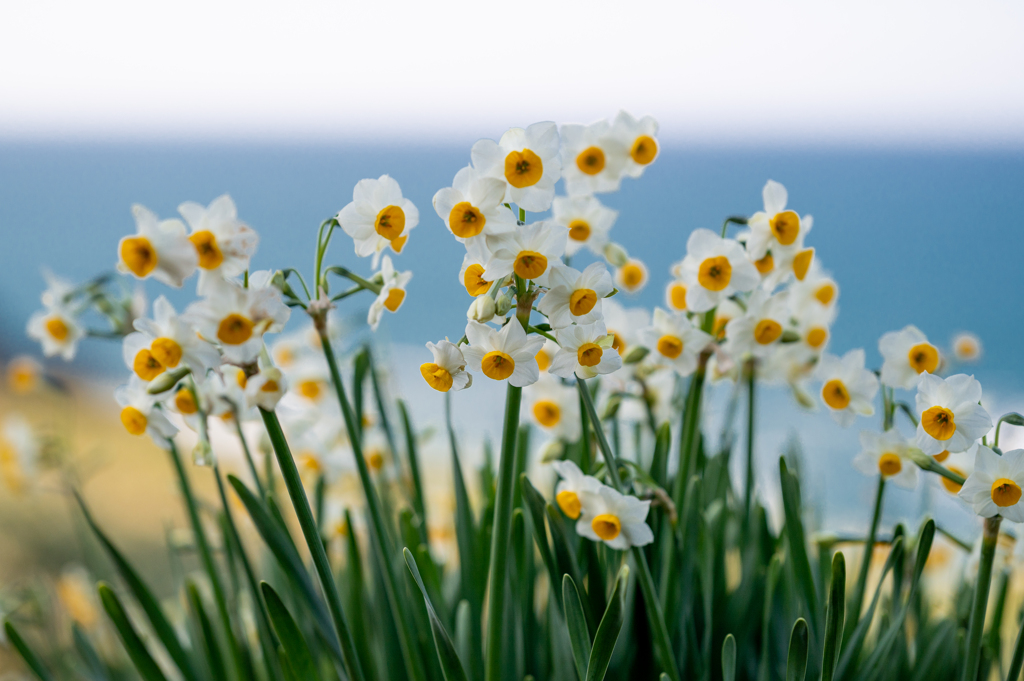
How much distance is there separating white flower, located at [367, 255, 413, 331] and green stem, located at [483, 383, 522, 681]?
0.11 meters

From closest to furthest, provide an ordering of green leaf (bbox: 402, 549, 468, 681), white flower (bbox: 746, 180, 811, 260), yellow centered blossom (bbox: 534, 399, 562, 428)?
green leaf (bbox: 402, 549, 468, 681)
white flower (bbox: 746, 180, 811, 260)
yellow centered blossom (bbox: 534, 399, 562, 428)

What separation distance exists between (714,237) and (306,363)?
67cm

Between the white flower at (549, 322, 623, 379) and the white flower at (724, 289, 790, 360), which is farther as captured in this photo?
the white flower at (724, 289, 790, 360)

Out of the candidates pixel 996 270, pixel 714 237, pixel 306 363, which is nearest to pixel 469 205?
pixel 714 237

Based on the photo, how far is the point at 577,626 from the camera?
1.72ft

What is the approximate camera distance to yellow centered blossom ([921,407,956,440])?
1.62 ft

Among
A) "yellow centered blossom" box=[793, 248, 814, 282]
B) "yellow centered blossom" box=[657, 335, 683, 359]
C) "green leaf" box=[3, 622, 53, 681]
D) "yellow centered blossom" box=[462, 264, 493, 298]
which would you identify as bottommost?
"green leaf" box=[3, 622, 53, 681]

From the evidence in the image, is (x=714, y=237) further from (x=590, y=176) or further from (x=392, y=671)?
(x=392, y=671)

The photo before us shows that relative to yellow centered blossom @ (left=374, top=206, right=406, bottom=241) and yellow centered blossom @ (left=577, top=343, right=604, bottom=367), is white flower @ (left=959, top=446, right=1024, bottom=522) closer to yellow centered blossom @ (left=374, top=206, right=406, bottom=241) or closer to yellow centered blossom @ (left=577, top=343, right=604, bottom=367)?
yellow centered blossom @ (left=577, top=343, right=604, bottom=367)

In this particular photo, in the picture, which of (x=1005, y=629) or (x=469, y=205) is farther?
(x=1005, y=629)

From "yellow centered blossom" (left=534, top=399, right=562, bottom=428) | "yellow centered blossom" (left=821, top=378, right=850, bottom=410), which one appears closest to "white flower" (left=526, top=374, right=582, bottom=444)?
"yellow centered blossom" (left=534, top=399, right=562, bottom=428)

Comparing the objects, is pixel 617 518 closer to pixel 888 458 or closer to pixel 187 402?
pixel 888 458

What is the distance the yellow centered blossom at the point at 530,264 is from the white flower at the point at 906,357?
0.39 metres

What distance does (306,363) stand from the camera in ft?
3.29
